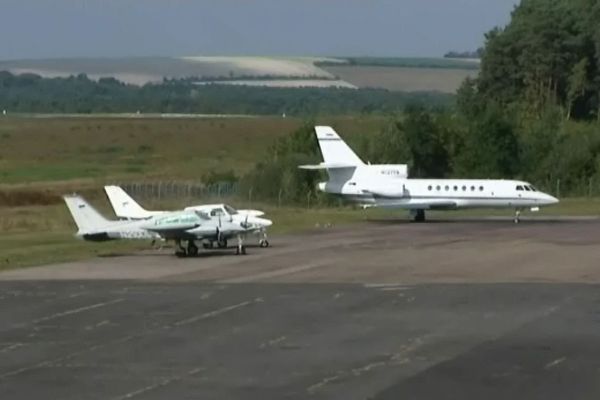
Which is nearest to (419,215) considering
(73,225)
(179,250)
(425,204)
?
(425,204)

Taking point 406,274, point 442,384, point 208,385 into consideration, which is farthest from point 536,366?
point 406,274

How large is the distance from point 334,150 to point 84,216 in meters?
23.5

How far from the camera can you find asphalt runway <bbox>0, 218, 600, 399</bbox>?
80.2ft

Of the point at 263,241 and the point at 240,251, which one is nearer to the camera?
the point at 240,251

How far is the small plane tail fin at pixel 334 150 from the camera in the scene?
72500 mm

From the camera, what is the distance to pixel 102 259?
49.5m

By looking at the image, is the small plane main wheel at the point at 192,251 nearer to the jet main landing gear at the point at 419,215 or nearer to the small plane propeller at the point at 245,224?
the small plane propeller at the point at 245,224

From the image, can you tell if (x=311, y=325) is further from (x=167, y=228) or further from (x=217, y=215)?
(x=217, y=215)

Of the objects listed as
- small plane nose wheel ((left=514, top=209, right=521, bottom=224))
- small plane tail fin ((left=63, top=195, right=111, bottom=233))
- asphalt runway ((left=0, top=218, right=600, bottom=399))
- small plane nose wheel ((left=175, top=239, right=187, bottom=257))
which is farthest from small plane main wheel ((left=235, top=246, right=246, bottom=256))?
small plane nose wheel ((left=514, top=209, right=521, bottom=224))

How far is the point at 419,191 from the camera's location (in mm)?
68875

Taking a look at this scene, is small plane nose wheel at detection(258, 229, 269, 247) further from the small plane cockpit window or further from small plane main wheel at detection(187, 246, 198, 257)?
small plane main wheel at detection(187, 246, 198, 257)

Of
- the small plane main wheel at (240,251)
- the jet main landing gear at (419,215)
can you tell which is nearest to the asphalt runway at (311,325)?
the small plane main wheel at (240,251)

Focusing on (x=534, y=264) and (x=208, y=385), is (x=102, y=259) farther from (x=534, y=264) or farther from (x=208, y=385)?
(x=208, y=385)

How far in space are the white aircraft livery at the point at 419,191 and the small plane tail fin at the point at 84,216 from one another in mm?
20443
